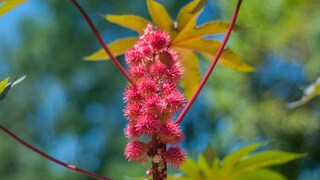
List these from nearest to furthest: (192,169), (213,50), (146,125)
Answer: (146,125)
(213,50)
(192,169)

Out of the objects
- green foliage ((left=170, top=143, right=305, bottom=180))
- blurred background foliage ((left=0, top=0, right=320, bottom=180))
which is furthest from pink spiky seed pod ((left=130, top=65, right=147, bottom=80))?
blurred background foliage ((left=0, top=0, right=320, bottom=180))

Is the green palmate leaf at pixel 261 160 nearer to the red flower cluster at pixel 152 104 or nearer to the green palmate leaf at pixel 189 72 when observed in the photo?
the green palmate leaf at pixel 189 72

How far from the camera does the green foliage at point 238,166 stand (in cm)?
83

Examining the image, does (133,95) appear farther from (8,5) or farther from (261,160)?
(261,160)

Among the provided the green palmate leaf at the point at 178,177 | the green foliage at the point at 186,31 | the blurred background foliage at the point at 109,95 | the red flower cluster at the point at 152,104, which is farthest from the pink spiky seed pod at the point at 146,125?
the blurred background foliage at the point at 109,95

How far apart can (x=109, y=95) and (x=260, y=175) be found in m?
7.56

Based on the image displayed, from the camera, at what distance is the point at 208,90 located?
Result: 21.8 ft

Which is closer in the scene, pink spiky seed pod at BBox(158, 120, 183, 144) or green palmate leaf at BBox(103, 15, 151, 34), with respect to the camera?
pink spiky seed pod at BBox(158, 120, 183, 144)

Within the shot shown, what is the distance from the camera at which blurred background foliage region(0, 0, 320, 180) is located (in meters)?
5.83

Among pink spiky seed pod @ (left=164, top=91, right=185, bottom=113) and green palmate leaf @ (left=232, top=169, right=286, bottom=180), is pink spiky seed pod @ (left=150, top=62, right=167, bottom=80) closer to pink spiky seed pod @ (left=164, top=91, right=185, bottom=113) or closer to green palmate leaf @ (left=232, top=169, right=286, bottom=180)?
pink spiky seed pod @ (left=164, top=91, right=185, bottom=113)

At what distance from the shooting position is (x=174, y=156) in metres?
0.56

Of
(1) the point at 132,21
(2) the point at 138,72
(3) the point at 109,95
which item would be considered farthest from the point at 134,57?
(3) the point at 109,95

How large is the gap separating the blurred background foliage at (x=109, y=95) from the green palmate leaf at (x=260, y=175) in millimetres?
4857

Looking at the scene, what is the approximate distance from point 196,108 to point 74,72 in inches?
75.4
